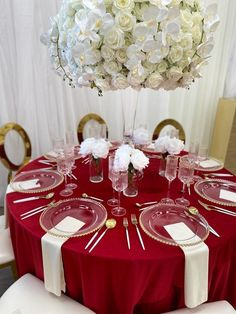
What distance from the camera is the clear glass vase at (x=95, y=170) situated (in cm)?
146

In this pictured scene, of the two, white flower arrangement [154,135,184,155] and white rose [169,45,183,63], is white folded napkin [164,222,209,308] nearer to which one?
white flower arrangement [154,135,184,155]

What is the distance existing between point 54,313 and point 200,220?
2.36 feet

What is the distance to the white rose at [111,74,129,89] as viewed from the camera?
1.13 m

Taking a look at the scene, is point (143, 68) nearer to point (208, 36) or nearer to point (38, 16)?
point (208, 36)

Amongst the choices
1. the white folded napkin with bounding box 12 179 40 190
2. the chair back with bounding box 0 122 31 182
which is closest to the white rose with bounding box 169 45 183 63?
the white folded napkin with bounding box 12 179 40 190

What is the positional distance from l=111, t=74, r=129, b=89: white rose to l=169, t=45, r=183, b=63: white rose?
0.22 m

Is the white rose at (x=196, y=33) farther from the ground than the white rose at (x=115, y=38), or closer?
farther from the ground

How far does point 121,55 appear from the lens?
108 centimetres

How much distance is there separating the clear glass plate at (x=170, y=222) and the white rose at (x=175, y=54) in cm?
68

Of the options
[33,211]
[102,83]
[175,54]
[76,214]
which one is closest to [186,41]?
Result: [175,54]

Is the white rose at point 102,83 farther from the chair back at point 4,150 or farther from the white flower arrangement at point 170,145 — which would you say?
the chair back at point 4,150

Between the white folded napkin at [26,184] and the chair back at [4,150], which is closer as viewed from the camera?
the white folded napkin at [26,184]

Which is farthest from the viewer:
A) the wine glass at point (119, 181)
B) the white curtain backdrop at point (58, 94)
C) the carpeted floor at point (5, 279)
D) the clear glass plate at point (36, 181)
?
the white curtain backdrop at point (58, 94)

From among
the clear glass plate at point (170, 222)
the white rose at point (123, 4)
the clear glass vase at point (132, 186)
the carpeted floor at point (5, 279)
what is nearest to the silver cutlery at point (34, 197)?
the clear glass vase at point (132, 186)
